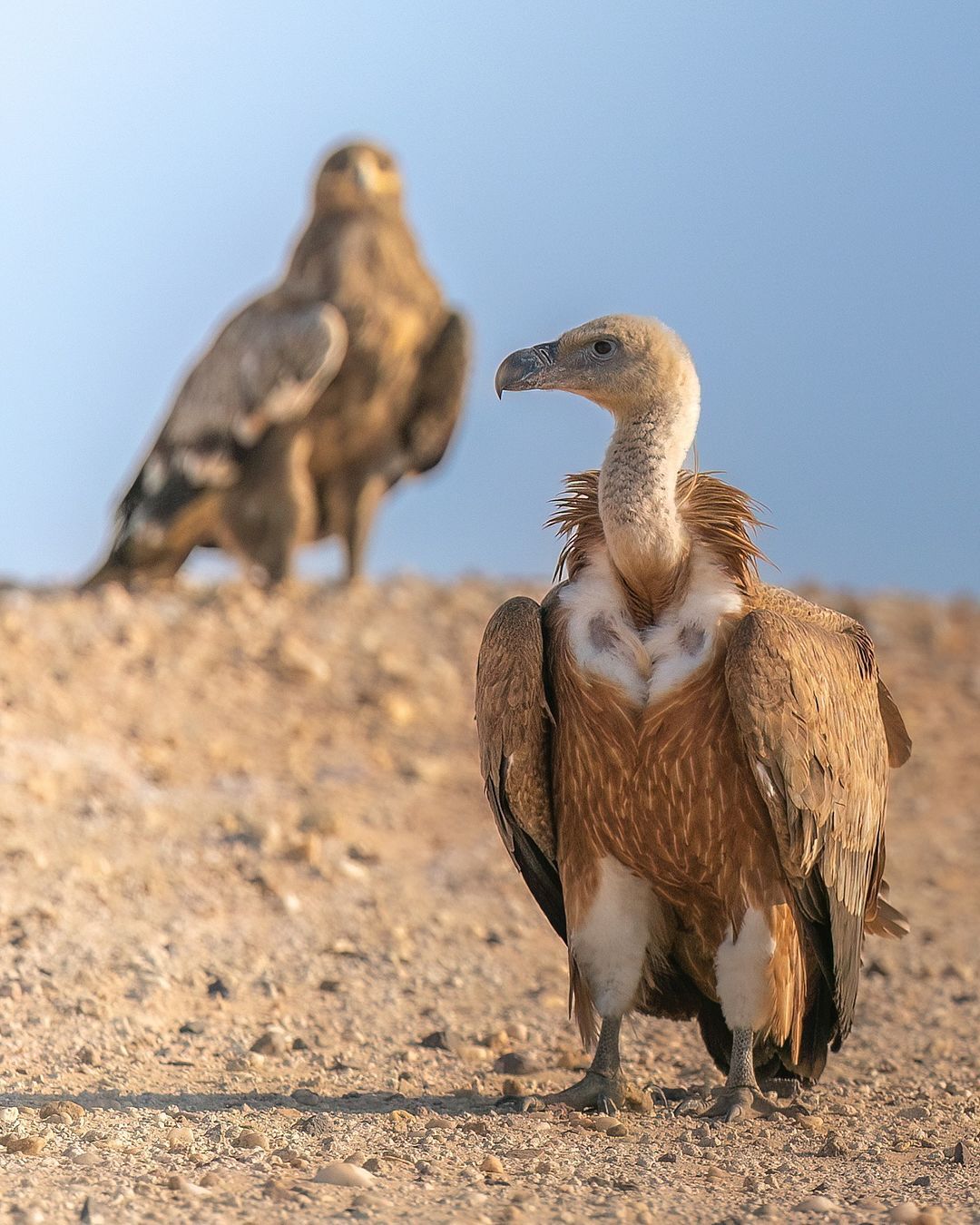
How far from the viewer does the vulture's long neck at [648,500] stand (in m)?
5.04

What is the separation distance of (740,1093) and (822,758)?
1.14 metres

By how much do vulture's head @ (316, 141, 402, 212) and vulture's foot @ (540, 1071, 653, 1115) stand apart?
9892mm

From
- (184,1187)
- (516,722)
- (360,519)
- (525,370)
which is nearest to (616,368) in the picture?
(525,370)

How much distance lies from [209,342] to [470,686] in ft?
13.7

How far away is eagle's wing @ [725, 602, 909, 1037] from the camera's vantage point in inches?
189

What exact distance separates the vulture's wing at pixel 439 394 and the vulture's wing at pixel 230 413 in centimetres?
99

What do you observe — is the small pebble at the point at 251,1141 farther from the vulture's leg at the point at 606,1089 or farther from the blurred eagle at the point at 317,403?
the blurred eagle at the point at 317,403

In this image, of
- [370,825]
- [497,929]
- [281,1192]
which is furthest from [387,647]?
[281,1192]

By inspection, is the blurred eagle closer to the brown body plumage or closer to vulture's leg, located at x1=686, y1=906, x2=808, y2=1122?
the brown body plumage

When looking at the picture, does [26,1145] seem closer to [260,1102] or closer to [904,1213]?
[260,1102]

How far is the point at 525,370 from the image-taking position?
5.27 meters

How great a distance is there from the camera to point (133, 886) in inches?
321

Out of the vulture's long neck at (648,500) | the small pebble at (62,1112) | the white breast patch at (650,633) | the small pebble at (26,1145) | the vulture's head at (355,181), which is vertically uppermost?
the vulture's head at (355,181)

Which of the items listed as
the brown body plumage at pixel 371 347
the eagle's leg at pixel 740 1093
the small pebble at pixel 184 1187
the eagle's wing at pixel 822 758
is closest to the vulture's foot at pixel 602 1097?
the eagle's leg at pixel 740 1093
